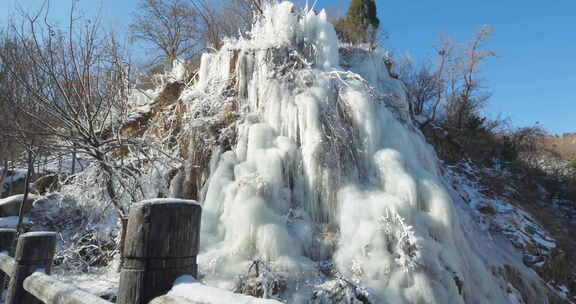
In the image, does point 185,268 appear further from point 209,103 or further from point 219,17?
point 219,17

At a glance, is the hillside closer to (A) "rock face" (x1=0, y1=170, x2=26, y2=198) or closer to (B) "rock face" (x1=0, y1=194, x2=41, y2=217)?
(B) "rock face" (x1=0, y1=194, x2=41, y2=217)

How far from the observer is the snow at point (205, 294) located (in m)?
0.98

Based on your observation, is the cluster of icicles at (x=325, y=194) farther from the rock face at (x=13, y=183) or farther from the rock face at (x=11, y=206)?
the rock face at (x=13, y=183)

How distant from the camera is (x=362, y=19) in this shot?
11758 millimetres

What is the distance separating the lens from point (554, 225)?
28.1ft

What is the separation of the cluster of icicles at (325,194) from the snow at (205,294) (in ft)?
10.1

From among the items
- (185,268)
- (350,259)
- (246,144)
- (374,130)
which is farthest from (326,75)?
(185,268)

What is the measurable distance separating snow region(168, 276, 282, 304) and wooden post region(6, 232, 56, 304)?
1643 mm

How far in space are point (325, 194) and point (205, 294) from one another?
428 centimetres

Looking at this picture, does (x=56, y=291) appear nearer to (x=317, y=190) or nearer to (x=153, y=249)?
(x=153, y=249)

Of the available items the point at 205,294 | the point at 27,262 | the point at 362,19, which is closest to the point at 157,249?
the point at 205,294

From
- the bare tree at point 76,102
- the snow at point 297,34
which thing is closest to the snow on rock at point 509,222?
the snow at point 297,34

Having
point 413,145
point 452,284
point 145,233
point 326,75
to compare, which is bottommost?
point 452,284

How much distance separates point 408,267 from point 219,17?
10973 mm
